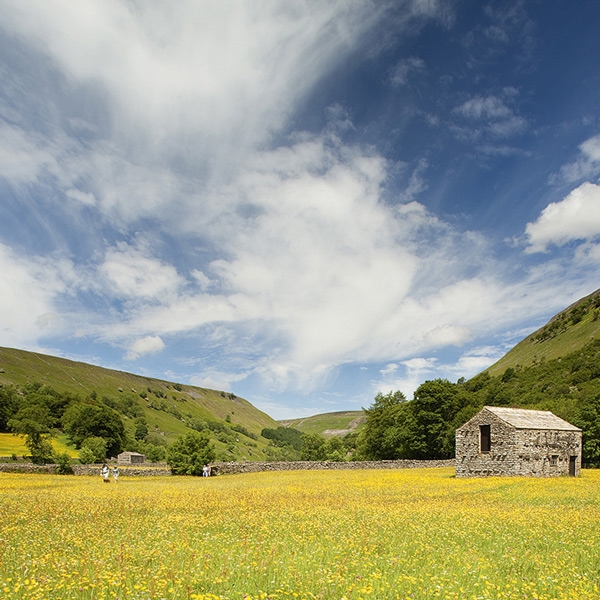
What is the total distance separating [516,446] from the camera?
38.5 m

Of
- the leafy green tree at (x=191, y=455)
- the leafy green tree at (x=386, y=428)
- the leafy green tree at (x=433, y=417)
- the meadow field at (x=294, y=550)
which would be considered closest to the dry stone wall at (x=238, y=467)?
the leafy green tree at (x=191, y=455)

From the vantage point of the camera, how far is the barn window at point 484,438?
136ft

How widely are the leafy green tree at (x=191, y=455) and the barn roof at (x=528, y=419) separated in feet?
95.4

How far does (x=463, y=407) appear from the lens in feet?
229

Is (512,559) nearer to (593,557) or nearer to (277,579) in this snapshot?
(593,557)

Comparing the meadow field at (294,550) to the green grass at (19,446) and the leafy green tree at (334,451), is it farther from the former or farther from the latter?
the leafy green tree at (334,451)

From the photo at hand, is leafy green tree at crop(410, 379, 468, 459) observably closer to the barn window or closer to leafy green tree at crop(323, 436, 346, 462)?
the barn window

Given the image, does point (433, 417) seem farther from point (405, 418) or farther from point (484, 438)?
point (484, 438)

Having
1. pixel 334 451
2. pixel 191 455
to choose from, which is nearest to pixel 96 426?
pixel 334 451

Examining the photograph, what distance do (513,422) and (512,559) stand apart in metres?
33.1

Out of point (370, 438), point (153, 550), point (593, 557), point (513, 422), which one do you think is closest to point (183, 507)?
point (153, 550)

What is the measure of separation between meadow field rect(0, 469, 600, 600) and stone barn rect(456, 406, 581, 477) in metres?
21.3

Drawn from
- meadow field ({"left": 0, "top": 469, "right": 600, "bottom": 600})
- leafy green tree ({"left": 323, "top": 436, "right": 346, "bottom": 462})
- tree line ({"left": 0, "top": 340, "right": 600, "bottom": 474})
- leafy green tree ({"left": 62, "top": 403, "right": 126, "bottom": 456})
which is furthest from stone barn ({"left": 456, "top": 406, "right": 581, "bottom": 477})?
leafy green tree ({"left": 62, "top": 403, "right": 126, "bottom": 456})

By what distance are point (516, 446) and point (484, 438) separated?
3.84 m
